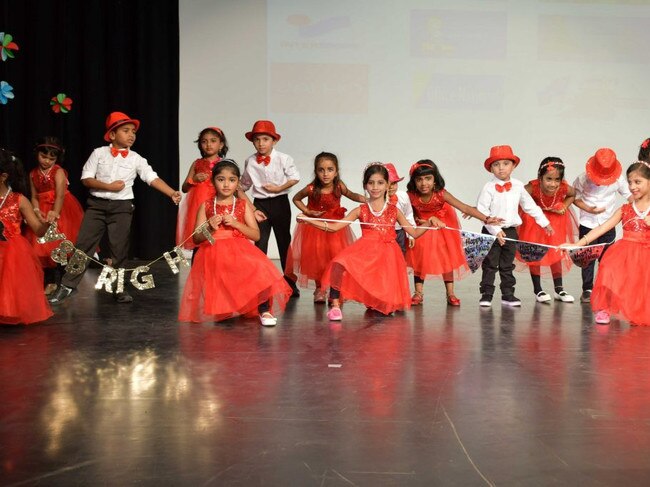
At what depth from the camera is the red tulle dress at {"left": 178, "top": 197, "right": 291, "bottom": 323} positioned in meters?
4.65

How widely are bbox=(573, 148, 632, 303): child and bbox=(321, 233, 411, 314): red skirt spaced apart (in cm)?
140

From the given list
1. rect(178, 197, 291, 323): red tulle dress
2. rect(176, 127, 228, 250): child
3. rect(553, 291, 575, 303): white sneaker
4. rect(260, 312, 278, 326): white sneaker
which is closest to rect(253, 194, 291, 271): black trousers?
rect(176, 127, 228, 250): child

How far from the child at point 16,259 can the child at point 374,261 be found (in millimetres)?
1633

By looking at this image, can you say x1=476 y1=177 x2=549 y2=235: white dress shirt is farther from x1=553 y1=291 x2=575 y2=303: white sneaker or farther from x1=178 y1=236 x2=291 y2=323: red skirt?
x1=178 y1=236 x2=291 y2=323: red skirt

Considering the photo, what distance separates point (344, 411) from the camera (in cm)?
304

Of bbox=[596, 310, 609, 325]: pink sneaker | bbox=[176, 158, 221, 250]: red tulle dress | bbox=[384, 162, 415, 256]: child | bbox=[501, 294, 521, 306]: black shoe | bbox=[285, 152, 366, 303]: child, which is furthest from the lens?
bbox=[176, 158, 221, 250]: red tulle dress

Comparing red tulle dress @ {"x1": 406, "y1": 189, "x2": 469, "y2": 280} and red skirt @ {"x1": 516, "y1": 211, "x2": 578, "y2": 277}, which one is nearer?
red tulle dress @ {"x1": 406, "y1": 189, "x2": 469, "y2": 280}

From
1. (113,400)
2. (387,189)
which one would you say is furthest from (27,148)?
(113,400)

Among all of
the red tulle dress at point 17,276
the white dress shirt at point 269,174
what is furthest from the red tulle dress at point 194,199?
the red tulle dress at point 17,276

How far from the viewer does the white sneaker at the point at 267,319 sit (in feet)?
→ 15.2

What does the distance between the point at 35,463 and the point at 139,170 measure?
3313 mm

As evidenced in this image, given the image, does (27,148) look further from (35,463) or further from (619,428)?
(619,428)

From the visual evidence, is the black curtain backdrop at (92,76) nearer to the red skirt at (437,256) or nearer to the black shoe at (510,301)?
the red skirt at (437,256)

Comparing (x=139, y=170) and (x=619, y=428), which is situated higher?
(x=139, y=170)
